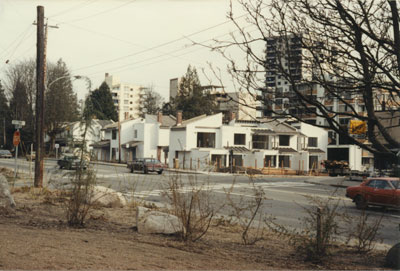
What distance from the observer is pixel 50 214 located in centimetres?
1177

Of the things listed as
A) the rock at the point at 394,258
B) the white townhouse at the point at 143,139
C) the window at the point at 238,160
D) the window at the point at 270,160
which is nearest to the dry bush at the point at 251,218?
the rock at the point at 394,258

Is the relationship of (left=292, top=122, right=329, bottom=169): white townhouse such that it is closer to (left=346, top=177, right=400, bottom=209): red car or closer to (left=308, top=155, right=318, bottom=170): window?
(left=308, top=155, right=318, bottom=170): window

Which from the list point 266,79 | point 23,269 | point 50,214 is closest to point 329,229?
point 266,79

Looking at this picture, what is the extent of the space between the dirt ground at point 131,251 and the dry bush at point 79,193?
0.22 meters

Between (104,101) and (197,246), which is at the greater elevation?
(104,101)

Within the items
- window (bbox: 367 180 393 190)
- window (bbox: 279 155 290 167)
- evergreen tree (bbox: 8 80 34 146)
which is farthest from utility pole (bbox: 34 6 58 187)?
evergreen tree (bbox: 8 80 34 146)

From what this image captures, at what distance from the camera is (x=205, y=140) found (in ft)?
214

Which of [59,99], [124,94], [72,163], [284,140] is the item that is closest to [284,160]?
[284,140]

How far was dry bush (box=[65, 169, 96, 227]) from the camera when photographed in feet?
31.6

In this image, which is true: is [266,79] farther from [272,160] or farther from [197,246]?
[272,160]

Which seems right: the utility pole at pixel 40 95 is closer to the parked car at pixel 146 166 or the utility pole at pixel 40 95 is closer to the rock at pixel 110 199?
the rock at pixel 110 199

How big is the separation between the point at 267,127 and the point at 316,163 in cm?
992

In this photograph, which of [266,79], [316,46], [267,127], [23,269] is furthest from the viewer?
[267,127]

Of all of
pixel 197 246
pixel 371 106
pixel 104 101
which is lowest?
pixel 197 246
